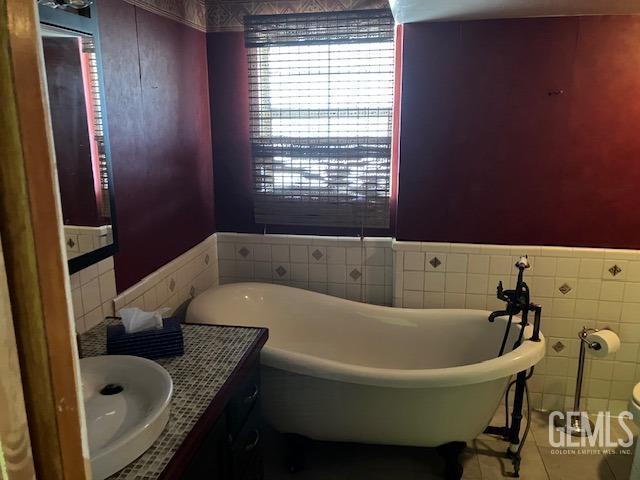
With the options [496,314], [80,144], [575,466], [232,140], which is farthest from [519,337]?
[80,144]

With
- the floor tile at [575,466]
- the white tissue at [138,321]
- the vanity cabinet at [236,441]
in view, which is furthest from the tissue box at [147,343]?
the floor tile at [575,466]

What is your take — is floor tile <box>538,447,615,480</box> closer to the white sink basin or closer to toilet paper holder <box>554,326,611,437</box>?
toilet paper holder <box>554,326,611,437</box>

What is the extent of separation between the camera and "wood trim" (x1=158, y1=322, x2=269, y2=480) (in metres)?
1.17

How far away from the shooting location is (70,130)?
1779 mm

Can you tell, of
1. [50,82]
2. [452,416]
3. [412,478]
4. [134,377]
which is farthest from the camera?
[412,478]

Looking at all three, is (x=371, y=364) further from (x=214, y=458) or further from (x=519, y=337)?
(x=214, y=458)

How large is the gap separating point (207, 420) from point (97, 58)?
1.39 metres

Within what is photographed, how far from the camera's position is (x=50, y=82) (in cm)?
166

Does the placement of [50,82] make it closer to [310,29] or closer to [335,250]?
[310,29]

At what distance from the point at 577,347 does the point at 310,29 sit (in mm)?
2294

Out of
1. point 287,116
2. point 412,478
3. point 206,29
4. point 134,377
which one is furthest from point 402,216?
point 134,377

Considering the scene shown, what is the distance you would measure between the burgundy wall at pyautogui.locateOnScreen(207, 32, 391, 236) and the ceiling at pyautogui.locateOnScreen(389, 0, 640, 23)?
998 mm

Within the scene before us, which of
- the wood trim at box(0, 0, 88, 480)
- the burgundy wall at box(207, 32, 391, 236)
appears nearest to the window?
the burgundy wall at box(207, 32, 391, 236)

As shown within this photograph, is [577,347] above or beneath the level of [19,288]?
beneath
